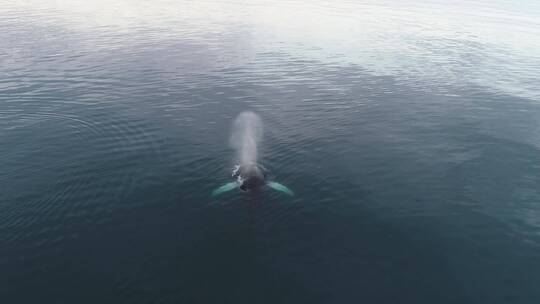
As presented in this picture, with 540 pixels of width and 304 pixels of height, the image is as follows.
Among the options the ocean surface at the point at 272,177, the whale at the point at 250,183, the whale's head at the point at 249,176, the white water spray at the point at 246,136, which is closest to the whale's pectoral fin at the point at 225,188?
the whale at the point at 250,183

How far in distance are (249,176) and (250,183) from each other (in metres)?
0.97

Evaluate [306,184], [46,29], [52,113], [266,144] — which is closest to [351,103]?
[266,144]

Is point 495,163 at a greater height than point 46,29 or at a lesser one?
lesser

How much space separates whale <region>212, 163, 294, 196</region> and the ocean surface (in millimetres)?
1203

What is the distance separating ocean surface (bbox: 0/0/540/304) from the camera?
1629 inches

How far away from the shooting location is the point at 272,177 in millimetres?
60094

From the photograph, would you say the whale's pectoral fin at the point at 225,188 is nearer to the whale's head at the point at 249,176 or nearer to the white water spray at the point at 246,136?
the whale's head at the point at 249,176

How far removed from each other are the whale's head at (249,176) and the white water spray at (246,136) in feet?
7.00

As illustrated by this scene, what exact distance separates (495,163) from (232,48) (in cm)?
9041

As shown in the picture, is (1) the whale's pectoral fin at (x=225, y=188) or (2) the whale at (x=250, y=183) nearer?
(1) the whale's pectoral fin at (x=225, y=188)

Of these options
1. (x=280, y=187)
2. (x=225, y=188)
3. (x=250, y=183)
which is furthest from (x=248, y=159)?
(x=280, y=187)

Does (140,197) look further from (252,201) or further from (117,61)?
(117,61)

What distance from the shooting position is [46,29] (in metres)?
144

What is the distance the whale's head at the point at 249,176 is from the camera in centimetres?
5584
